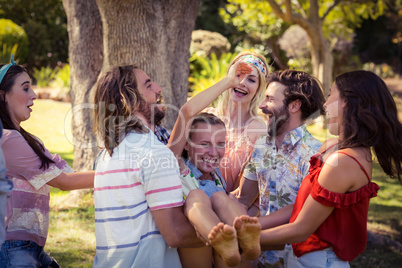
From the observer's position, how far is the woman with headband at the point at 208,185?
2.06 metres

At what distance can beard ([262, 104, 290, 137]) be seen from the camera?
293 cm

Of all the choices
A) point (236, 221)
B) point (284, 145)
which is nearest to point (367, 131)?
point (284, 145)

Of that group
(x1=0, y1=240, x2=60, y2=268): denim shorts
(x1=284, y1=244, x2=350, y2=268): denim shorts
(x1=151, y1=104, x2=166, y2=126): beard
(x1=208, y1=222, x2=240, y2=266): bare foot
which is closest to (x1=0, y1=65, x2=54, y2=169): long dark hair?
(x1=0, y1=240, x2=60, y2=268): denim shorts

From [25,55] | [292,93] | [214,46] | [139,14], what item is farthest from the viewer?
[25,55]

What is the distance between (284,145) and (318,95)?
42 centimetres

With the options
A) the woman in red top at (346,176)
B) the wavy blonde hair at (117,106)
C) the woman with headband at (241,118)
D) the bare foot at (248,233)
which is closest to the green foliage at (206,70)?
the woman with headband at (241,118)

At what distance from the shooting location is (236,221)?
2.04 metres

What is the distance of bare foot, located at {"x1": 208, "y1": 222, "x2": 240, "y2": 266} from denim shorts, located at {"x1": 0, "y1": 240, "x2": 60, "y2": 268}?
1.25 m

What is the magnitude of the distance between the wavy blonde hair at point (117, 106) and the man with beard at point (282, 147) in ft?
3.00

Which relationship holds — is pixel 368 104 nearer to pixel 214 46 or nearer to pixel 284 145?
pixel 284 145

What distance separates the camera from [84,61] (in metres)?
5.90

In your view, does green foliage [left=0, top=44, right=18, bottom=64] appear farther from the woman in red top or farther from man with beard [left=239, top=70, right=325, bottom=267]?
the woman in red top

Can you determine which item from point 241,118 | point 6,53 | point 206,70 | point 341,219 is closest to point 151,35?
point 241,118

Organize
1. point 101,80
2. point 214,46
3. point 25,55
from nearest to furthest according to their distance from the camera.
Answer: point 101,80
point 214,46
point 25,55
